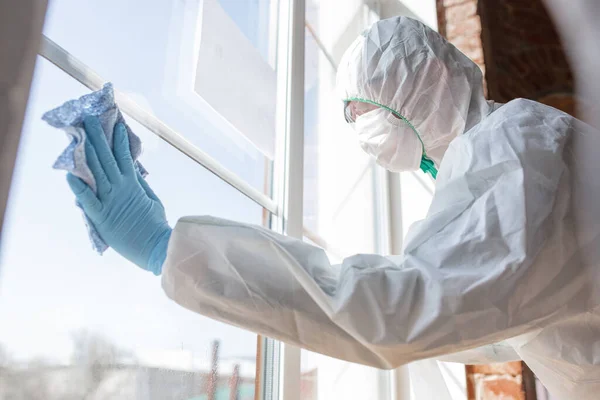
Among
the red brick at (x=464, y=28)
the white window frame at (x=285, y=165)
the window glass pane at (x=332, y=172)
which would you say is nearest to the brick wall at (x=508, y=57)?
the red brick at (x=464, y=28)

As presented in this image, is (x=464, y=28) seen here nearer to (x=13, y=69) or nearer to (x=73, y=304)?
(x=73, y=304)

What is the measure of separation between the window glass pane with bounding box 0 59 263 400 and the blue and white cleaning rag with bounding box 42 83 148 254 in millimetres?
45

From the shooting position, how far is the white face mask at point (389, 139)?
3.47 ft

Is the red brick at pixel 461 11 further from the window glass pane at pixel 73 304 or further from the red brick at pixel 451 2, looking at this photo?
the window glass pane at pixel 73 304

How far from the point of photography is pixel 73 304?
67 centimetres

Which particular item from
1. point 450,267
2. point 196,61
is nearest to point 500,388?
point 450,267

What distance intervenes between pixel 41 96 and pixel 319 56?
1123mm

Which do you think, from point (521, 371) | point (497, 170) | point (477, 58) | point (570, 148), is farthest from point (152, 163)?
point (477, 58)

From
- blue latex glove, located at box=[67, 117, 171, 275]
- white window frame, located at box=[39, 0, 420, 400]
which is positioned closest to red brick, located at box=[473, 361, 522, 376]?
white window frame, located at box=[39, 0, 420, 400]

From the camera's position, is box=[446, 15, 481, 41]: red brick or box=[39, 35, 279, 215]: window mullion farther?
box=[446, 15, 481, 41]: red brick

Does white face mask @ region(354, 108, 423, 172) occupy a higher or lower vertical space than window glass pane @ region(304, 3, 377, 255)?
lower

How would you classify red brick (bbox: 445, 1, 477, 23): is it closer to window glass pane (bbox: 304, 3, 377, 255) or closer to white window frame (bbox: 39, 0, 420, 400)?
window glass pane (bbox: 304, 3, 377, 255)

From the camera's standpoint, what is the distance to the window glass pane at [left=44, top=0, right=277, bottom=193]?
29.6 inches

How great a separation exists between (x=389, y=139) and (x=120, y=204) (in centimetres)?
59
